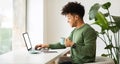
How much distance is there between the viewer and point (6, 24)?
3562 mm

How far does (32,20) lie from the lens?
4047 mm

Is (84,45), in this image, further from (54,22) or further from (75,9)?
(54,22)

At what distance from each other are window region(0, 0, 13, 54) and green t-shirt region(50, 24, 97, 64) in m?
1.33

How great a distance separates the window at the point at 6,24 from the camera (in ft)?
11.3

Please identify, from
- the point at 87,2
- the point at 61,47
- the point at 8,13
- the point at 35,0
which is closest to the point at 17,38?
the point at 8,13

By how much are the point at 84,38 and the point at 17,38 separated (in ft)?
5.25

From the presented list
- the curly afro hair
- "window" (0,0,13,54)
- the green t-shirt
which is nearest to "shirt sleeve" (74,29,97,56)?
the green t-shirt

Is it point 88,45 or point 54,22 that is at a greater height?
point 54,22

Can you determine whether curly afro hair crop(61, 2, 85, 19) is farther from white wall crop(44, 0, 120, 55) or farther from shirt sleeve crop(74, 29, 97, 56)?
white wall crop(44, 0, 120, 55)

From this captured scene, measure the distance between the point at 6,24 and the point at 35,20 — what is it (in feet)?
2.01

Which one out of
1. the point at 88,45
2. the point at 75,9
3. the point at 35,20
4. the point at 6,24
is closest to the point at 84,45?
the point at 88,45

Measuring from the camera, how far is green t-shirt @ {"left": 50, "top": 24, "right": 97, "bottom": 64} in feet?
7.88

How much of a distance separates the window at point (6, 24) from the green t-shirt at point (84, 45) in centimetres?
133

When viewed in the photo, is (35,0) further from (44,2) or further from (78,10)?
(78,10)
